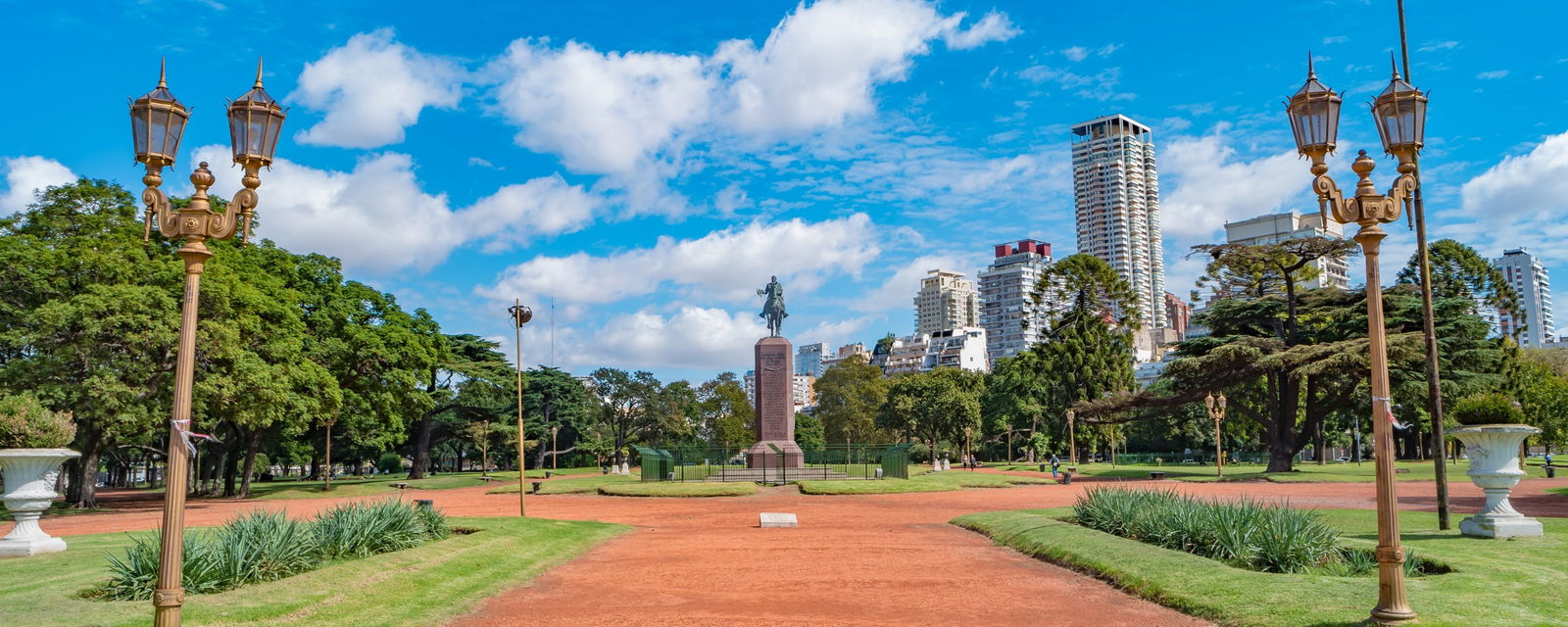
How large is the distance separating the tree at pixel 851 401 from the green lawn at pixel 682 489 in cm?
5742

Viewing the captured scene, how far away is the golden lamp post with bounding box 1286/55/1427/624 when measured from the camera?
829 centimetres

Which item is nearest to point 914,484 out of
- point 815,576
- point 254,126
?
point 815,576

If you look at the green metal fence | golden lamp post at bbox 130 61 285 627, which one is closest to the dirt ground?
golden lamp post at bbox 130 61 285 627

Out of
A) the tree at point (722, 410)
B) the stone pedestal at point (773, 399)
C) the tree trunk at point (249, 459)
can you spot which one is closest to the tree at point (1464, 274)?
the stone pedestal at point (773, 399)

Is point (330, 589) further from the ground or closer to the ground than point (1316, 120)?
closer to the ground

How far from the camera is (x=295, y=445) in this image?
59.8 meters

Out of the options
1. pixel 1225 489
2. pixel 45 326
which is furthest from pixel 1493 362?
pixel 45 326

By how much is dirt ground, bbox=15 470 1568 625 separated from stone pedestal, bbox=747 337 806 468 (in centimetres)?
1847

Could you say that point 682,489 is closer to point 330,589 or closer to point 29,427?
point 29,427

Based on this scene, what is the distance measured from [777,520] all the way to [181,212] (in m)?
16.0

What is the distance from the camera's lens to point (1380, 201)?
28.0 feet

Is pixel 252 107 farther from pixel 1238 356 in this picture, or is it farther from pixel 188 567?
pixel 1238 356

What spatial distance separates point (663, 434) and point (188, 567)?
80.4 meters

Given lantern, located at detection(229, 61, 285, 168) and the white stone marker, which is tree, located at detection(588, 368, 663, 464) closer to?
the white stone marker
